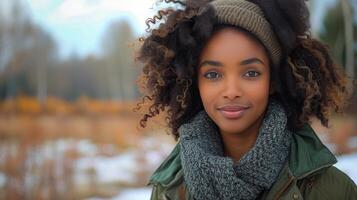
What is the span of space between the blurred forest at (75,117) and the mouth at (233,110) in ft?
9.64

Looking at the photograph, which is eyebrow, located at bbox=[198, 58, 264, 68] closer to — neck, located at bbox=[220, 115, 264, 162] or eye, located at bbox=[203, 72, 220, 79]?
eye, located at bbox=[203, 72, 220, 79]

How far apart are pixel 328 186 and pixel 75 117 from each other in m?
3.44

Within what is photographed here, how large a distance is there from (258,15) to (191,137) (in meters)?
0.41

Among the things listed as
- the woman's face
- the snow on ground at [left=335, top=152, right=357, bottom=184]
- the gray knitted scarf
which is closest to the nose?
the woman's face

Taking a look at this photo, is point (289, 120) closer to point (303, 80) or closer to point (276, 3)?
point (303, 80)

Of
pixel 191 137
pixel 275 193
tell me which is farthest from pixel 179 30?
pixel 275 193

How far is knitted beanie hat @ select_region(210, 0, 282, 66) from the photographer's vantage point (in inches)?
58.8

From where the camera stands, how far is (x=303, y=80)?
61.9 inches

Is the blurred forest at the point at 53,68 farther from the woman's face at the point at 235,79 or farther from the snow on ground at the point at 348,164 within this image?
the woman's face at the point at 235,79

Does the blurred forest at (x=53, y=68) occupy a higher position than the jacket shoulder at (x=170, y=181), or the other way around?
the blurred forest at (x=53, y=68)

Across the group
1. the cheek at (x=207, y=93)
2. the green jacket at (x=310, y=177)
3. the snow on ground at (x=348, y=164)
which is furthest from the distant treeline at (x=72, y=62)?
the green jacket at (x=310, y=177)

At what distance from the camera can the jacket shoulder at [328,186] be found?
1.45 m

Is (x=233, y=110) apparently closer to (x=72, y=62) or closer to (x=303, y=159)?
(x=303, y=159)

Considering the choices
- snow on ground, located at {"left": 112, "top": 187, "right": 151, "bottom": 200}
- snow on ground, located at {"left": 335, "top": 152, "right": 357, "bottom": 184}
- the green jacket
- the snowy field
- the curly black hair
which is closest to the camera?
the green jacket
